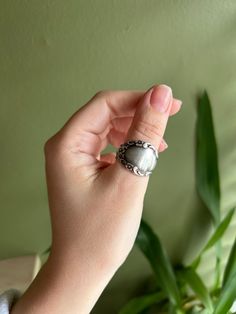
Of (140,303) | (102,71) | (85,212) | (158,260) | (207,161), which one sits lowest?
(140,303)

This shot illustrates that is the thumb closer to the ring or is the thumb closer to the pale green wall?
the ring

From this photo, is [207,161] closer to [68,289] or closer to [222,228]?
[222,228]

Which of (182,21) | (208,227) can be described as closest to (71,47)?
(182,21)

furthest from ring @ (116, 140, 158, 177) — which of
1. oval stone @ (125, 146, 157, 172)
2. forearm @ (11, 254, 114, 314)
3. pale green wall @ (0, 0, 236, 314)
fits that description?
pale green wall @ (0, 0, 236, 314)

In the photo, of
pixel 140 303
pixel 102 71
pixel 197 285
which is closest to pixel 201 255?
pixel 197 285

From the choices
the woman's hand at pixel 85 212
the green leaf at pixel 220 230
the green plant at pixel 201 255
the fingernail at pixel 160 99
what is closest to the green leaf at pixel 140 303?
the green plant at pixel 201 255

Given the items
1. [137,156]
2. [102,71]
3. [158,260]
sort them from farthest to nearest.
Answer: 1. [158,260]
2. [102,71]
3. [137,156]

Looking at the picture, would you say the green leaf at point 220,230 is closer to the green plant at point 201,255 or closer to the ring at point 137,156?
the green plant at point 201,255
